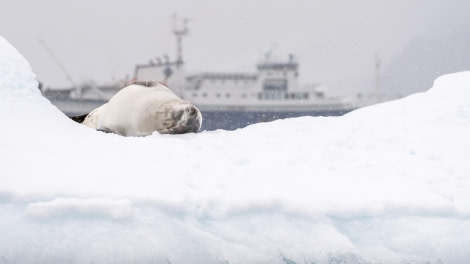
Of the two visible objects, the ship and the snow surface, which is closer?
the snow surface

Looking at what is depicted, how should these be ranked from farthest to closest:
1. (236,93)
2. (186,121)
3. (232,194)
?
(236,93), (186,121), (232,194)

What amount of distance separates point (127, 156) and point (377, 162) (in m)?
1.76

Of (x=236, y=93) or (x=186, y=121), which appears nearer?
(x=186, y=121)

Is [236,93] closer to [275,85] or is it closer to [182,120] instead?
[275,85]

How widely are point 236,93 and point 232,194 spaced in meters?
31.6

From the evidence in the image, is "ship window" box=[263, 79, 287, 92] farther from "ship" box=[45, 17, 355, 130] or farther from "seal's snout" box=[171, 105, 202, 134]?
"seal's snout" box=[171, 105, 202, 134]

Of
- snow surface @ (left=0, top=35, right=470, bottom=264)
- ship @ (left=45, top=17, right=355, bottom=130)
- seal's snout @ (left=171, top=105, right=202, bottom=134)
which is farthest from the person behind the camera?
ship @ (left=45, top=17, right=355, bottom=130)

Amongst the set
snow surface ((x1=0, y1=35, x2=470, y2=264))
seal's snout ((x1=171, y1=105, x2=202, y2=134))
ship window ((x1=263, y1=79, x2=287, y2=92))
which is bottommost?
snow surface ((x1=0, y1=35, x2=470, y2=264))

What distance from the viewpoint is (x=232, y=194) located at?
3.50 m

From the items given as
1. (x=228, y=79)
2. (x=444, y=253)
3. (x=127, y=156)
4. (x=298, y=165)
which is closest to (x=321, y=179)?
(x=298, y=165)

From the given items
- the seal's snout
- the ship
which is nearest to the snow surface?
the seal's snout

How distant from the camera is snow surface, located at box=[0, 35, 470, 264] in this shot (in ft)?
10.4

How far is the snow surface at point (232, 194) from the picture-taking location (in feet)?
10.4

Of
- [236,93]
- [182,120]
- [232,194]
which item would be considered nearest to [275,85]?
[236,93]
